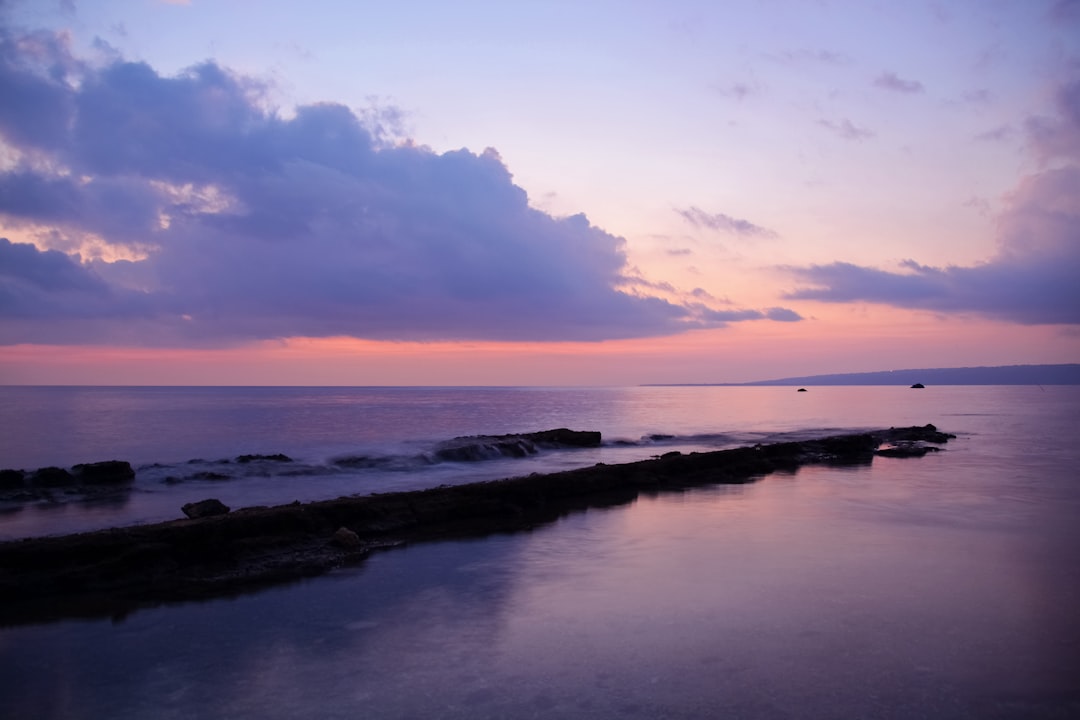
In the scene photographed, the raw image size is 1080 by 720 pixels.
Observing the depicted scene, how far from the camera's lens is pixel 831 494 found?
19.8m

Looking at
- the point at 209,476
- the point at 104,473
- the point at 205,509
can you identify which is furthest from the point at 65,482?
the point at 205,509

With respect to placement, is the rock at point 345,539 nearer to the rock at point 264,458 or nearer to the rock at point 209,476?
the rock at point 209,476

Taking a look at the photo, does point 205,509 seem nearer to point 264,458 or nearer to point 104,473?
point 104,473

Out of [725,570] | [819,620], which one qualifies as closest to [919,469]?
[725,570]

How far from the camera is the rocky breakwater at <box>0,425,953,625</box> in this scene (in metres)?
10.1

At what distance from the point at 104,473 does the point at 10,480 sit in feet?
8.53

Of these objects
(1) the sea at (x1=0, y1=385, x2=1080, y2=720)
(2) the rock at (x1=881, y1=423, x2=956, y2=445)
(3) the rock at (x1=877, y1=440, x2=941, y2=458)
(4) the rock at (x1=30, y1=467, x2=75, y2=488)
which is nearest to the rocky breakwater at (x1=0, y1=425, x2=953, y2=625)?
(1) the sea at (x1=0, y1=385, x2=1080, y2=720)

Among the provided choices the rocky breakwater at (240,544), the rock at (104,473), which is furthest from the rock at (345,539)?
the rock at (104,473)

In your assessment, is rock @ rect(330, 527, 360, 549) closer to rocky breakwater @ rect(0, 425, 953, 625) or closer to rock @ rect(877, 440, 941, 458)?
rocky breakwater @ rect(0, 425, 953, 625)

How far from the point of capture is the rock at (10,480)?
810 inches

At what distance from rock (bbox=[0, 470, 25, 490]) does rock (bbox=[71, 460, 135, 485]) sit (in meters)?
1.57

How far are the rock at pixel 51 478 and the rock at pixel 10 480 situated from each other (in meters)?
0.36

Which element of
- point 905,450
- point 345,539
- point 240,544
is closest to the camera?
point 240,544

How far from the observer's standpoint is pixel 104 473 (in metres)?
22.8
